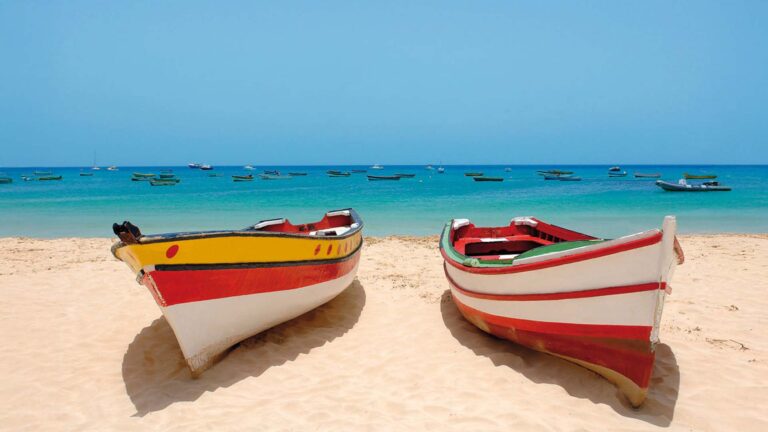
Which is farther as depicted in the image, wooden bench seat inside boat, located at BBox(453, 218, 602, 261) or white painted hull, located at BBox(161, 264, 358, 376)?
wooden bench seat inside boat, located at BBox(453, 218, 602, 261)

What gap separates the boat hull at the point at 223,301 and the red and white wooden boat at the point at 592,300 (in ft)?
7.44

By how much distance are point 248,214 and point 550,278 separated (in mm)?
23081

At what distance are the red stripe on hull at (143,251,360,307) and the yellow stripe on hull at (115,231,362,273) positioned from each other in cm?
11

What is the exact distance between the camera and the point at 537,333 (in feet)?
14.6

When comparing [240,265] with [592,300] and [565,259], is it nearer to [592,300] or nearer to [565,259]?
[565,259]

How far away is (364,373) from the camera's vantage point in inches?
191

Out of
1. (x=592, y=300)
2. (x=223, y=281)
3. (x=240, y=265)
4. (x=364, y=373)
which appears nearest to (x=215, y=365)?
(x=223, y=281)

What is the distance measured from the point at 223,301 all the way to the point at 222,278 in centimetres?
27

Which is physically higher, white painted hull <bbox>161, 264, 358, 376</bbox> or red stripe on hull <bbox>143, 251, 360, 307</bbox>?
red stripe on hull <bbox>143, 251, 360, 307</bbox>

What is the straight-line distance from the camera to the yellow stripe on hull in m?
3.99

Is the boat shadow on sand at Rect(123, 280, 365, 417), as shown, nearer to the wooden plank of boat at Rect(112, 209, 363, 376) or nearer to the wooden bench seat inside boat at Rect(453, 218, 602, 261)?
the wooden plank of boat at Rect(112, 209, 363, 376)

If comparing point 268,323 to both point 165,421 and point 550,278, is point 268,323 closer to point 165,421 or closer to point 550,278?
point 165,421

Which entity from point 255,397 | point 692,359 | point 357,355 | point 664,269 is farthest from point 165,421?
point 692,359

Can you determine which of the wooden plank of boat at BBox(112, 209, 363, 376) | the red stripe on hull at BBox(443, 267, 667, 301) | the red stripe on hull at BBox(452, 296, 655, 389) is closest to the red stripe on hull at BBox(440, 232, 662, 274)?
the red stripe on hull at BBox(443, 267, 667, 301)
